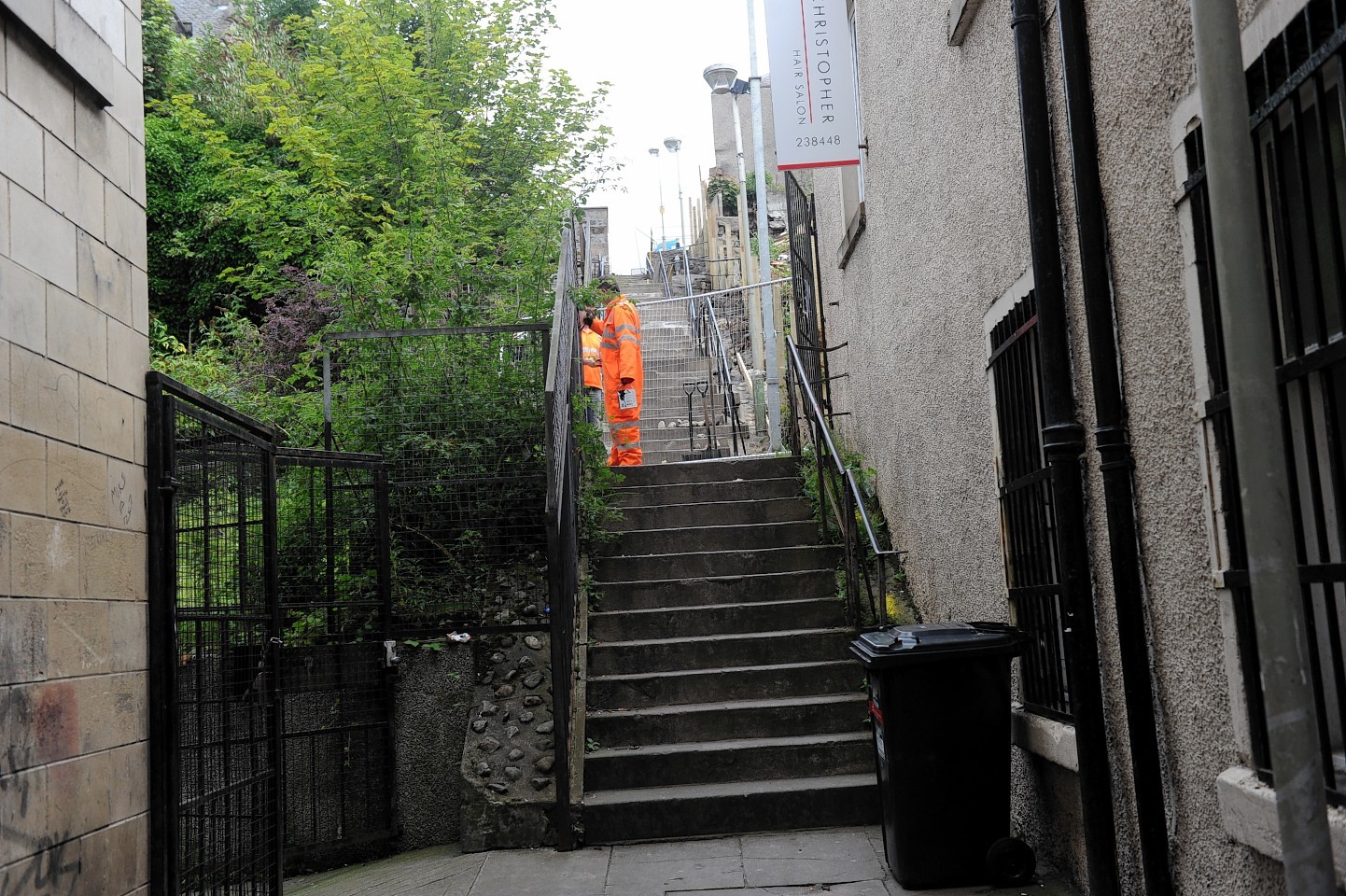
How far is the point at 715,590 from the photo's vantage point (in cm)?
851

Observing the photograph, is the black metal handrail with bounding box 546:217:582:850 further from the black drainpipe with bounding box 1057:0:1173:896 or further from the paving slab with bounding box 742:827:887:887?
the black drainpipe with bounding box 1057:0:1173:896

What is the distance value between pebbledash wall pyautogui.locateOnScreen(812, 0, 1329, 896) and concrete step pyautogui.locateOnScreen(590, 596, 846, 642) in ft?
2.44

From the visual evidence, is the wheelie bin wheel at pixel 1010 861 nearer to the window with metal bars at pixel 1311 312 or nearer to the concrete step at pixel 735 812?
the concrete step at pixel 735 812

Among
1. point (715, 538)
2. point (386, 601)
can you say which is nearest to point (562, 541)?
point (386, 601)

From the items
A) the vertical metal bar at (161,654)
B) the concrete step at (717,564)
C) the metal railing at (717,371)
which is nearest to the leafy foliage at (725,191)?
the metal railing at (717,371)

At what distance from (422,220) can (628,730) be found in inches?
326

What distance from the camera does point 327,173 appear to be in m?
13.2

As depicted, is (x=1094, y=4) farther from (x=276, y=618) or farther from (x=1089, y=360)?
(x=276, y=618)

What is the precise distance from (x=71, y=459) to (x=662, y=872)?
3497 mm

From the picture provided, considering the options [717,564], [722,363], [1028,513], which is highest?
[722,363]

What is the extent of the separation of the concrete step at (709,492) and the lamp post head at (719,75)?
908cm

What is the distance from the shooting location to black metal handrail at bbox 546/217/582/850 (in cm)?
658

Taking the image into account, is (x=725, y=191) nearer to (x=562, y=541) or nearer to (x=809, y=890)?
(x=562, y=541)

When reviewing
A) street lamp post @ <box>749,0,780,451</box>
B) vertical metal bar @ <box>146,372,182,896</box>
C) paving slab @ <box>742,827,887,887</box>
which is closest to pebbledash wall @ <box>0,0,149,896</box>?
vertical metal bar @ <box>146,372,182,896</box>
